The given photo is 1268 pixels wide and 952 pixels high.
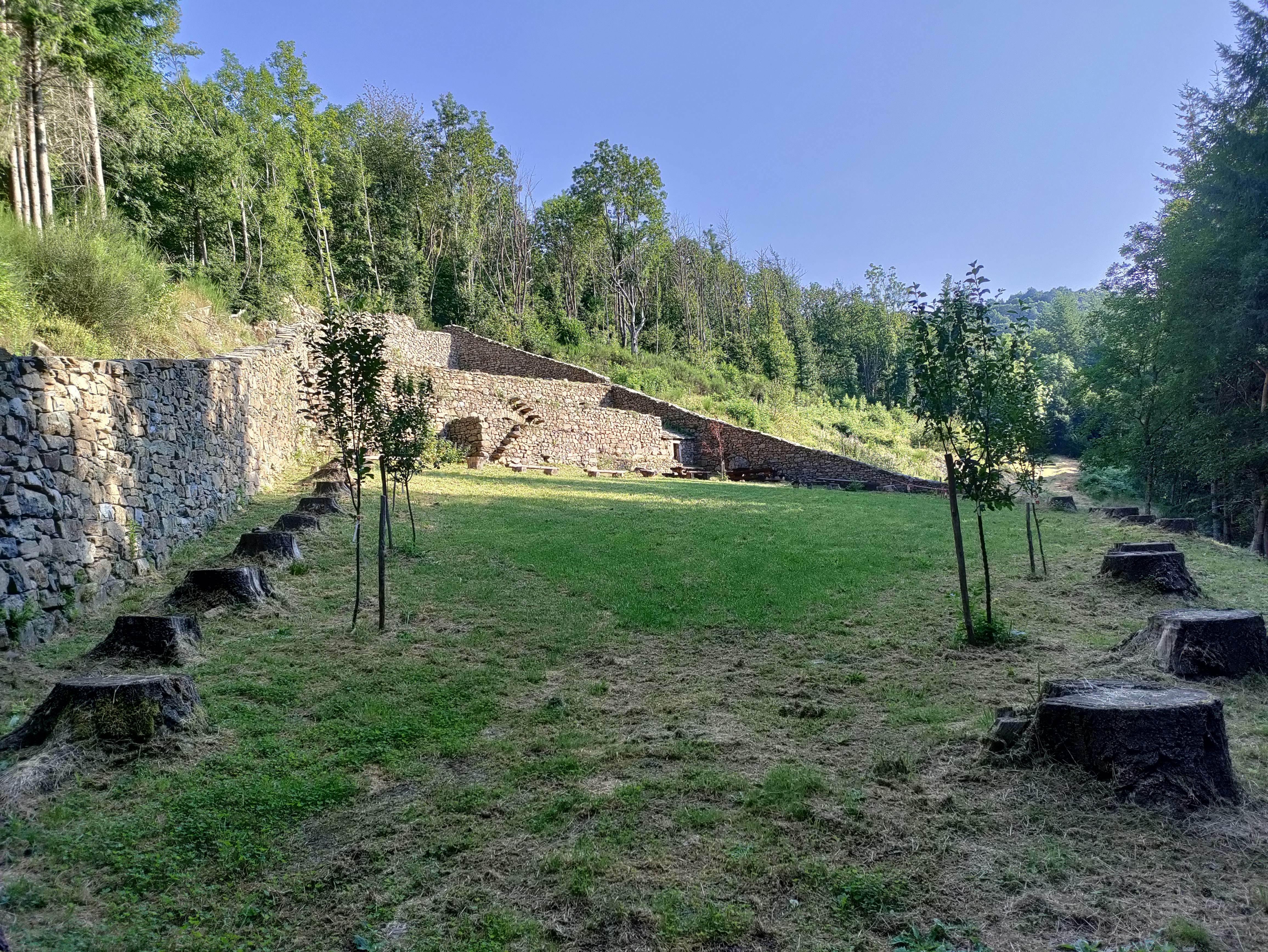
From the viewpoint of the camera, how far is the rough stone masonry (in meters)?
5.74

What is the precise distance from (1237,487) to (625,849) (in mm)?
18966

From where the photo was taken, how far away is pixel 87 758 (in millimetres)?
3838

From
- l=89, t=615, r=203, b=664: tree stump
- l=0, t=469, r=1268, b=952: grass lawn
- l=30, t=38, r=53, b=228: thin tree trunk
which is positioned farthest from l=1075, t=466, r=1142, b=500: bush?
l=30, t=38, r=53, b=228: thin tree trunk

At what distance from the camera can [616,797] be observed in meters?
3.73

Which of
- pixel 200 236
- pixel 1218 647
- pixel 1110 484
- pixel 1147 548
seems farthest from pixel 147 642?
pixel 1110 484

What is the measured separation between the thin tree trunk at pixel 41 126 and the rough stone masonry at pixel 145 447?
320 cm

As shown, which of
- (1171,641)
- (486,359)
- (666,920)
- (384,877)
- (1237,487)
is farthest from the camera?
(486,359)

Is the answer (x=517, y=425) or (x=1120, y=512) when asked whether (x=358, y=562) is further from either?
(x=1120, y=512)

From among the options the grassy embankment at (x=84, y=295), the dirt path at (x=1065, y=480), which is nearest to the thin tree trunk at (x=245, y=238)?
the grassy embankment at (x=84, y=295)

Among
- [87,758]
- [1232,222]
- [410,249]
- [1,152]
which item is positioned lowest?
[87,758]

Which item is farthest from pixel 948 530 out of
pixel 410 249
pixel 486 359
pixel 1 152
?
pixel 410 249

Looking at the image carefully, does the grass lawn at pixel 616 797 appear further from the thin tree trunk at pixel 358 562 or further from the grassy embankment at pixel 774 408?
the grassy embankment at pixel 774 408

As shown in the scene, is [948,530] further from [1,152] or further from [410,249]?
[410,249]

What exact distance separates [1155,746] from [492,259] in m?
36.9
